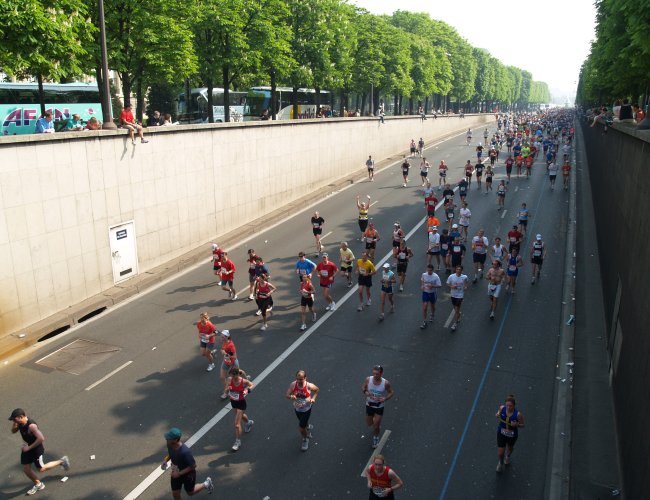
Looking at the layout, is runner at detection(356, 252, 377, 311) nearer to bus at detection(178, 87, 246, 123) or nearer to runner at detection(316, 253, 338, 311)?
runner at detection(316, 253, 338, 311)

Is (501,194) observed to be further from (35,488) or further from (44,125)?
(35,488)

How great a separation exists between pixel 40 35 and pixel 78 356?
1065cm

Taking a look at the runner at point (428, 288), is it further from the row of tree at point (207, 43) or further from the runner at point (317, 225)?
the row of tree at point (207, 43)

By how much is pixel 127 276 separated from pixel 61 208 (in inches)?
152

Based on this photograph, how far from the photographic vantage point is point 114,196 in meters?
18.4

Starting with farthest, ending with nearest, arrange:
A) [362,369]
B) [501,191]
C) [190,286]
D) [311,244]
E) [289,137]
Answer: [289,137], [501,191], [311,244], [190,286], [362,369]

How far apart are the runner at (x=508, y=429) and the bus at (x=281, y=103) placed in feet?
147

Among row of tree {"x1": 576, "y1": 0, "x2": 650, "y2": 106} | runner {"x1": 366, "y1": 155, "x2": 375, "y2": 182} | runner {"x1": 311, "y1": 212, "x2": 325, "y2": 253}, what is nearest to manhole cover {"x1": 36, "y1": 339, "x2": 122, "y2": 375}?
runner {"x1": 311, "y1": 212, "x2": 325, "y2": 253}

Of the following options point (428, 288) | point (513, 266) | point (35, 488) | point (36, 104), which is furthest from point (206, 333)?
point (36, 104)

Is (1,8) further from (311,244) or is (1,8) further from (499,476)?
(499,476)

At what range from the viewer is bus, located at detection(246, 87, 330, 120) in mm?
53500

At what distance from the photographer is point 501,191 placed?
2838 centimetres

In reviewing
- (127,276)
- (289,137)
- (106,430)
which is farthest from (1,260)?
(289,137)

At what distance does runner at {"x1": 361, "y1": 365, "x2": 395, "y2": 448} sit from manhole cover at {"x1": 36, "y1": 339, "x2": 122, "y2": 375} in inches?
296
